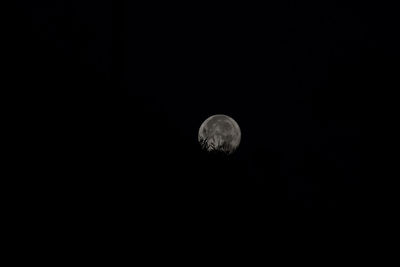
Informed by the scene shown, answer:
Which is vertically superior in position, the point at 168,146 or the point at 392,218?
the point at 392,218

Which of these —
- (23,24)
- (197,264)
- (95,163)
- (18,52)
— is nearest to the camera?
(197,264)

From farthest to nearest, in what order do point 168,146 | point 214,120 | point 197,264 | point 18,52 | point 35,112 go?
1. point 214,120
2. point 18,52
3. point 168,146
4. point 35,112
5. point 197,264

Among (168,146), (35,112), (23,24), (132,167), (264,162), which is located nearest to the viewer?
(132,167)

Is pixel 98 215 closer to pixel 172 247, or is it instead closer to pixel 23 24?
pixel 172 247

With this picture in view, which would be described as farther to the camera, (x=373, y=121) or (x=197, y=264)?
(x=373, y=121)

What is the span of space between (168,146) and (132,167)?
116 centimetres

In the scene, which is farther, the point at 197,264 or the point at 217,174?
the point at 217,174

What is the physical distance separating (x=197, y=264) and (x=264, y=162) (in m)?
6.16

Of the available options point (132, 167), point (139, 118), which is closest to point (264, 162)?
point (139, 118)

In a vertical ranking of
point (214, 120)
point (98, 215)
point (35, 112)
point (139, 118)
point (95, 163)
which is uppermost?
point (214, 120)

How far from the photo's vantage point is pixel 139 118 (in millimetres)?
5125

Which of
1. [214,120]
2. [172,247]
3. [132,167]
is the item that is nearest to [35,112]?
[132,167]

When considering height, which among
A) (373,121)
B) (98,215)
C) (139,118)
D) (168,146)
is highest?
(373,121)

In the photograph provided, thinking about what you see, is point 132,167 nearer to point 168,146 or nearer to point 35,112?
point 168,146
